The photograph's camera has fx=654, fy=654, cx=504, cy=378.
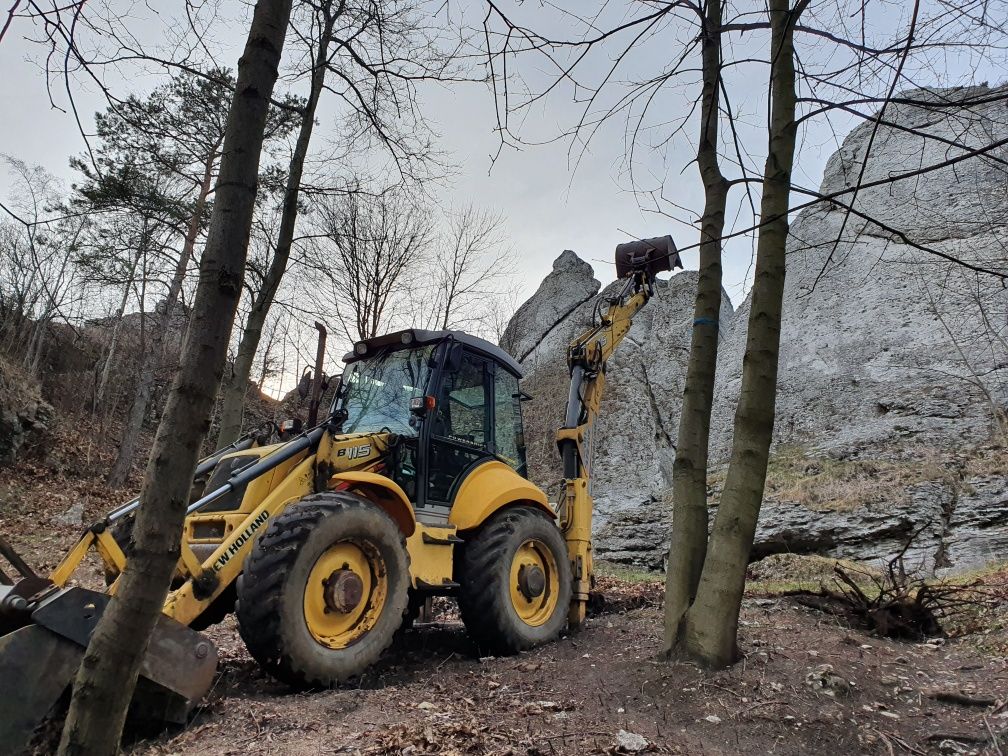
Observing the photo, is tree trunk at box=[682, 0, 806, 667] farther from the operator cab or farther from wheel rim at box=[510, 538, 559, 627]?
the operator cab

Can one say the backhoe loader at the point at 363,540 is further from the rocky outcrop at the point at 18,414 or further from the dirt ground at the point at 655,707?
the rocky outcrop at the point at 18,414

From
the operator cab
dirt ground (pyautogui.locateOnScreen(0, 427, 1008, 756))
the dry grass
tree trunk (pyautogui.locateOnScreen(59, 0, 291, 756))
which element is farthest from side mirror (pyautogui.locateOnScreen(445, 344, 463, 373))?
the dry grass

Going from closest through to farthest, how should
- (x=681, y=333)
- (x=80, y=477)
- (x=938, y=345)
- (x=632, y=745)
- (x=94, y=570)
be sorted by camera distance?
(x=632, y=745) < (x=94, y=570) < (x=80, y=477) < (x=938, y=345) < (x=681, y=333)

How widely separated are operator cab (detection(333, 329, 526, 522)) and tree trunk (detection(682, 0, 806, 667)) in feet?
7.71

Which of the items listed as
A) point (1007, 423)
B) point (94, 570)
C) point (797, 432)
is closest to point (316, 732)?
point (94, 570)

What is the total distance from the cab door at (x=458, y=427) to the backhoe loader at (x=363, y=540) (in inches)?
0.7

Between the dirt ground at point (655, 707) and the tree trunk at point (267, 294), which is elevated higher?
the tree trunk at point (267, 294)

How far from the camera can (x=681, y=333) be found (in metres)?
30.7

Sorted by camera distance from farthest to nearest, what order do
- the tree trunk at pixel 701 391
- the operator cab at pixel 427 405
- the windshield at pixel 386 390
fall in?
the windshield at pixel 386 390 → the operator cab at pixel 427 405 → the tree trunk at pixel 701 391

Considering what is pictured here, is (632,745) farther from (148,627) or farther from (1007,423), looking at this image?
(1007,423)

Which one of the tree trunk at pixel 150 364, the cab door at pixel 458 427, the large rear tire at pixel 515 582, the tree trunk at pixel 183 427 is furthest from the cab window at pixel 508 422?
the tree trunk at pixel 150 364

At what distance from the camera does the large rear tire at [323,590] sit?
370 cm

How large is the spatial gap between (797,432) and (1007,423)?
6.05 meters

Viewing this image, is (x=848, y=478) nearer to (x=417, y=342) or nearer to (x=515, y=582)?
(x=515, y=582)
